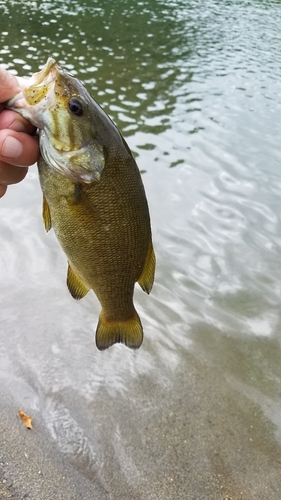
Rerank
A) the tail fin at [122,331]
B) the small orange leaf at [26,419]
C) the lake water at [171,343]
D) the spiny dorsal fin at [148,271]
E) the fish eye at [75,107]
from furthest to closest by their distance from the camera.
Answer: the small orange leaf at [26,419]
the lake water at [171,343]
the tail fin at [122,331]
the spiny dorsal fin at [148,271]
the fish eye at [75,107]

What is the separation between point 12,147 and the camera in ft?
6.87

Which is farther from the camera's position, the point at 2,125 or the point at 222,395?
the point at 222,395

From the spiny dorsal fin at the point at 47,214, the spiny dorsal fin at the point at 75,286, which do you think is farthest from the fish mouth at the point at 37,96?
the spiny dorsal fin at the point at 75,286

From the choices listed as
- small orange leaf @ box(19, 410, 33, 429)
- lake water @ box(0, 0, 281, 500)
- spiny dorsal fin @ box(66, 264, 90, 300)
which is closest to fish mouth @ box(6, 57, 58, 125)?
spiny dorsal fin @ box(66, 264, 90, 300)

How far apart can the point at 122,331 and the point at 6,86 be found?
1328 mm

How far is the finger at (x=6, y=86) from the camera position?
219cm

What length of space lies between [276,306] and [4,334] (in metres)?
3.28

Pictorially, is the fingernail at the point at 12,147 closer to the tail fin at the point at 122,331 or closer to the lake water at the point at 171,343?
the tail fin at the point at 122,331

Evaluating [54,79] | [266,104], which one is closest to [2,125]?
[54,79]

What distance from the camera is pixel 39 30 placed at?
17516 millimetres

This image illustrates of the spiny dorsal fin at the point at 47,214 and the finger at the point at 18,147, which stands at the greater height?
the finger at the point at 18,147

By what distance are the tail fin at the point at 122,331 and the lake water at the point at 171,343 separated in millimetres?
1692

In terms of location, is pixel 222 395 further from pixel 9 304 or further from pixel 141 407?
pixel 9 304


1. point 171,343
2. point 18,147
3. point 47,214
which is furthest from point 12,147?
point 171,343
